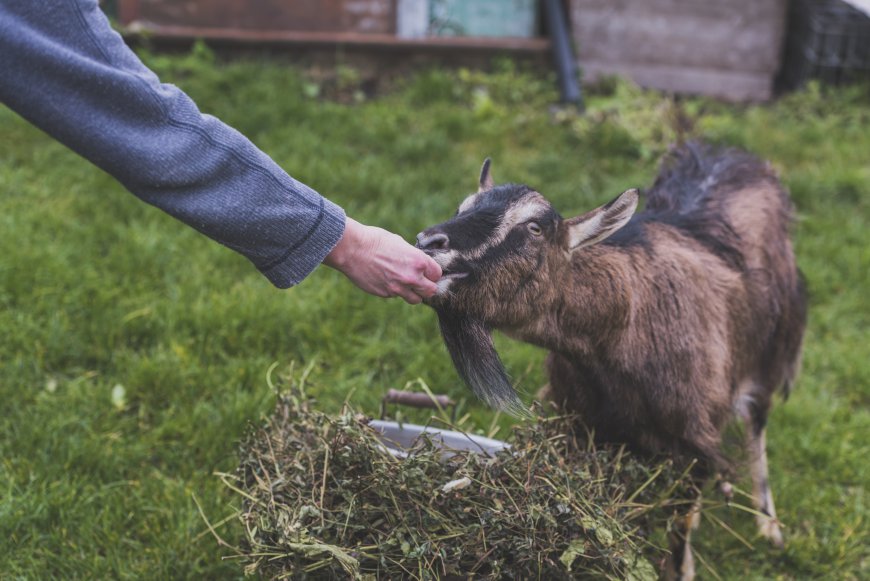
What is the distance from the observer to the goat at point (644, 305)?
2594mm

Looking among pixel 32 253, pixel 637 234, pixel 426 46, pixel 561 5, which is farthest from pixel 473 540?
pixel 561 5

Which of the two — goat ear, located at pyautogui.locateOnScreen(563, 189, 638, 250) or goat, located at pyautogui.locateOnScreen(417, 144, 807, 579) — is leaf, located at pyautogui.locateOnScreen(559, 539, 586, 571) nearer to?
goat, located at pyautogui.locateOnScreen(417, 144, 807, 579)

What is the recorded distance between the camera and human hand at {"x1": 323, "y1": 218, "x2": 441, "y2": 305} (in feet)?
7.78

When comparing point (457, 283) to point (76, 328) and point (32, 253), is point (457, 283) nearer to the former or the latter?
point (76, 328)

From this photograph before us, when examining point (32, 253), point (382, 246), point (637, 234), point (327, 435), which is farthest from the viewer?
point (32, 253)

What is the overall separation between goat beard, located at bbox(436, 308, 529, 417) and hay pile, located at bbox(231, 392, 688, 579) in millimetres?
142

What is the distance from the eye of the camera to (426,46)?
7031 mm

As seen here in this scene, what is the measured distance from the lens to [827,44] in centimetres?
723

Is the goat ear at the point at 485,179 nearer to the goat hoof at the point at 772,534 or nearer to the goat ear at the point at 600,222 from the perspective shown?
the goat ear at the point at 600,222

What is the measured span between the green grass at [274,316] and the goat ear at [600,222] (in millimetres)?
1077

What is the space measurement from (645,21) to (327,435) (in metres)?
5.48

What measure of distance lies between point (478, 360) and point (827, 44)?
18.9 ft

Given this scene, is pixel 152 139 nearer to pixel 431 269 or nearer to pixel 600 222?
pixel 431 269

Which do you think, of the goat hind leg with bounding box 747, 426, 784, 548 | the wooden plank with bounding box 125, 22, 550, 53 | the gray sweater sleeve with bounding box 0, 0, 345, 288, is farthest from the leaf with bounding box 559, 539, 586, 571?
the wooden plank with bounding box 125, 22, 550, 53
